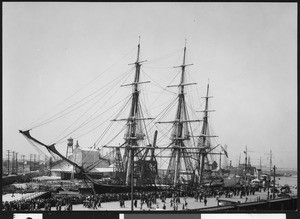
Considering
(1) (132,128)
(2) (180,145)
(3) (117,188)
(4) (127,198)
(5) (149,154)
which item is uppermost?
(1) (132,128)

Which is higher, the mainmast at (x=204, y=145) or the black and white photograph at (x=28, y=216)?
the mainmast at (x=204, y=145)

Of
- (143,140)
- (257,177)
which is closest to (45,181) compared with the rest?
(143,140)

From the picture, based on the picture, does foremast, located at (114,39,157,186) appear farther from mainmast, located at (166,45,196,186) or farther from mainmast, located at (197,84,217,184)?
mainmast, located at (197,84,217,184)

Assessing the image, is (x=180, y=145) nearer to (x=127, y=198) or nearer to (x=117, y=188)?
(x=117, y=188)

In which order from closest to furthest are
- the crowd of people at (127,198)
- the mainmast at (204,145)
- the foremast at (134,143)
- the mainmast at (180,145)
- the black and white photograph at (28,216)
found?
1. the black and white photograph at (28,216)
2. the crowd of people at (127,198)
3. the mainmast at (204,145)
4. the foremast at (134,143)
5. the mainmast at (180,145)

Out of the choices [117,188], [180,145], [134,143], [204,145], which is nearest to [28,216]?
[117,188]

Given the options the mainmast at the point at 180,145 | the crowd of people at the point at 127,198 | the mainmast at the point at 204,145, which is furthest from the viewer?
the mainmast at the point at 180,145

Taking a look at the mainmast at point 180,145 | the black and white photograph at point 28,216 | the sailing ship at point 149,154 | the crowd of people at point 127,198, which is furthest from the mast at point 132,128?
the black and white photograph at point 28,216

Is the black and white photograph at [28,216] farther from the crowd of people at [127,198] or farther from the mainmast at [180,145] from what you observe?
the mainmast at [180,145]

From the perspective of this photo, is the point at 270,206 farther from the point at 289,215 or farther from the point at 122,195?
the point at 122,195

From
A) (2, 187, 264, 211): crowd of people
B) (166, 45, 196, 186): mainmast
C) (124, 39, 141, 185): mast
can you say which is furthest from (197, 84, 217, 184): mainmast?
(124, 39, 141, 185): mast
